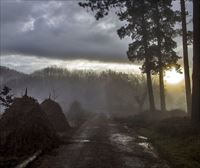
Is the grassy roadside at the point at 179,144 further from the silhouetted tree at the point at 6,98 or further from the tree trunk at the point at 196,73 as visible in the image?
the silhouetted tree at the point at 6,98

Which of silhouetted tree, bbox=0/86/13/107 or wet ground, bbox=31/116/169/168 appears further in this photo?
silhouetted tree, bbox=0/86/13/107

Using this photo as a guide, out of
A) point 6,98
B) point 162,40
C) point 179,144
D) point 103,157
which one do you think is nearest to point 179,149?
point 179,144

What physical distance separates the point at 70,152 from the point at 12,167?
3928 millimetres

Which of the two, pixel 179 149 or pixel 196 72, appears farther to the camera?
pixel 196 72

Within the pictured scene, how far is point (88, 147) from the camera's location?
17.5 m

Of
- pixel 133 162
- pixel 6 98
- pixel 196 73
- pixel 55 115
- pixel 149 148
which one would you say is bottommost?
pixel 149 148

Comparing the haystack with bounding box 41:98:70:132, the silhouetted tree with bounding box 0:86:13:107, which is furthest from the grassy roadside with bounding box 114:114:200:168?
the silhouetted tree with bounding box 0:86:13:107

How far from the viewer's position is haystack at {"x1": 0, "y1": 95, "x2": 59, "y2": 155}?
1698cm

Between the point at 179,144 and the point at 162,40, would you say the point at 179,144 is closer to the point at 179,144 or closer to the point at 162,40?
the point at 179,144

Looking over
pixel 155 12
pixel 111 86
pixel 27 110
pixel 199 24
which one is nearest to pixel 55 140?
pixel 27 110

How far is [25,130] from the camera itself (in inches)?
710

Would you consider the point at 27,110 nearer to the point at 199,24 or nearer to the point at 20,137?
the point at 20,137

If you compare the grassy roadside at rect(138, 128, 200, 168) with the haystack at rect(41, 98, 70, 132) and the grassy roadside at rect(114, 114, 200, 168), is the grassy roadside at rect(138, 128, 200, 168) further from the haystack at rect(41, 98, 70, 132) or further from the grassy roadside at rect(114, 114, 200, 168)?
the haystack at rect(41, 98, 70, 132)

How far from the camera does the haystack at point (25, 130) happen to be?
17.0m
